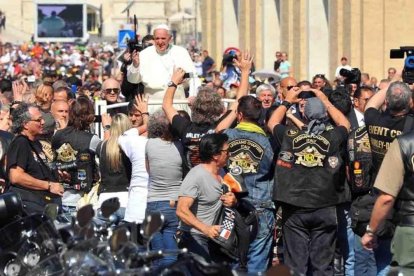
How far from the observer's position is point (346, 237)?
12.7 m

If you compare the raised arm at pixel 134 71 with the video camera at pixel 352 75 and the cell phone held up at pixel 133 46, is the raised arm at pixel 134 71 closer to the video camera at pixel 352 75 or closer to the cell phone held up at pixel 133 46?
the cell phone held up at pixel 133 46

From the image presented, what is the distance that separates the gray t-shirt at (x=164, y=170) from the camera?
1215cm

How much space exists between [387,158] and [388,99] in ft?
5.18

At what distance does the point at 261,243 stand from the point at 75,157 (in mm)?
2232

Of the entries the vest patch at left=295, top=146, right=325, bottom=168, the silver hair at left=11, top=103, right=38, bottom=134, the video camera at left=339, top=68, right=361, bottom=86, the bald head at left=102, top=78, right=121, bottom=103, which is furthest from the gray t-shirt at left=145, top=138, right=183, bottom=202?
the bald head at left=102, top=78, right=121, bottom=103

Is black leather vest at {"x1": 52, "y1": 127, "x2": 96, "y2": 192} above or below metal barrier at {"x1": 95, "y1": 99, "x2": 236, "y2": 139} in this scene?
below

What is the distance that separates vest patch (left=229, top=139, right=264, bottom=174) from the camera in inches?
490

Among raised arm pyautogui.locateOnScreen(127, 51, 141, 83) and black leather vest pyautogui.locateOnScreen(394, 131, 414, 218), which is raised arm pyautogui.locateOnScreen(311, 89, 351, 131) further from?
raised arm pyautogui.locateOnScreen(127, 51, 141, 83)

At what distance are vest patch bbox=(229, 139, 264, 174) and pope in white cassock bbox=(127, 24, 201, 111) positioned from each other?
276 centimetres

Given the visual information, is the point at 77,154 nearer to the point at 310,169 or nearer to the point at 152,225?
the point at 310,169

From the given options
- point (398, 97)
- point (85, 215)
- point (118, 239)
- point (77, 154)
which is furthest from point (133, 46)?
point (118, 239)

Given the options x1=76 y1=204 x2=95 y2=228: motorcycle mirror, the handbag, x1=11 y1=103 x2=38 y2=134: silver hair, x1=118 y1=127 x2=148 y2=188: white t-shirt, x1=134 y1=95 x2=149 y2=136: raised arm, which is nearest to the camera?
x1=76 y1=204 x2=95 y2=228: motorcycle mirror

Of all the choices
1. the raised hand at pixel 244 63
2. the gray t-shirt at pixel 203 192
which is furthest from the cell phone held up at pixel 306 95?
the gray t-shirt at pixel 203 192

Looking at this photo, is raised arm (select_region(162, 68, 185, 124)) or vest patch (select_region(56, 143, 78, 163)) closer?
raised arm (select_region(162, 68, 185, 124))
